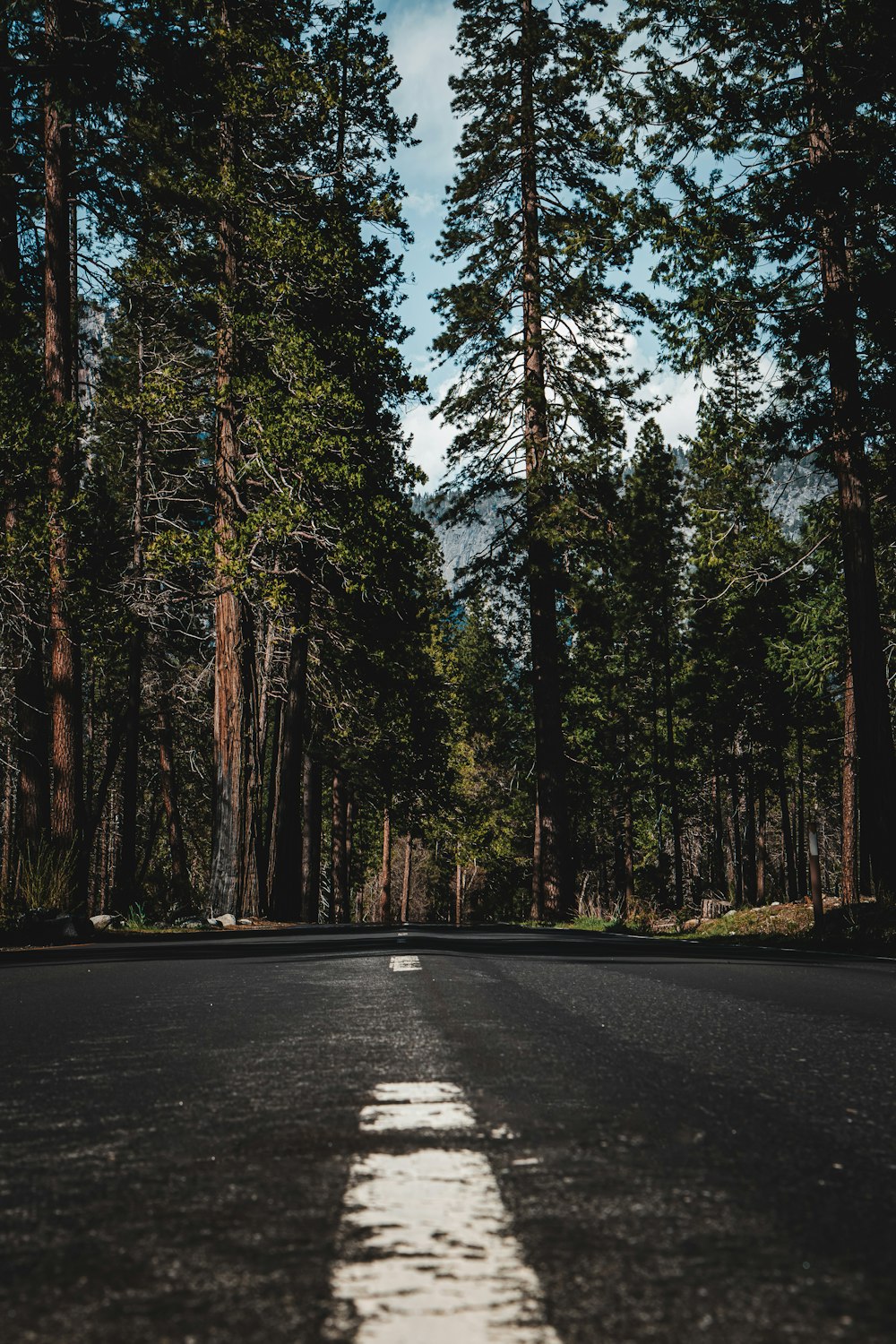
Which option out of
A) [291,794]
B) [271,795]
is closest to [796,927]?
[291,794]

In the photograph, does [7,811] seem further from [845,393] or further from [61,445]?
[845,393]

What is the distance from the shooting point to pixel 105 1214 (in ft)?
4.97

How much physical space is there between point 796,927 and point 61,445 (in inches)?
439

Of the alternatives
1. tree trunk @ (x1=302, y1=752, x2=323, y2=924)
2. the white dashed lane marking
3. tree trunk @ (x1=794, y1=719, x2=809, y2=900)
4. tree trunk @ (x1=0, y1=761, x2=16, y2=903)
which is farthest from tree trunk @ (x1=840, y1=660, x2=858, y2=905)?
tree trunk @ (x1=0, y1=761, x2=16, y2=903)

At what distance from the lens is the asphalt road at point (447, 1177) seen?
114 centimetres

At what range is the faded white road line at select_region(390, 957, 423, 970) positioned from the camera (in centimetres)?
590

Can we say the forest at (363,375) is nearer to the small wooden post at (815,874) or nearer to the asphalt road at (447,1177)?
the small wooden post at (815,874)

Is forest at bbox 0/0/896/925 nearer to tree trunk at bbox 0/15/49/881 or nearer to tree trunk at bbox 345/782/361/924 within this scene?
tree trunk at bbox 0/15/49/881

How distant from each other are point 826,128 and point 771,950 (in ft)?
36.3

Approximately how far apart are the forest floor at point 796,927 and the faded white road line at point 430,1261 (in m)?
8.86

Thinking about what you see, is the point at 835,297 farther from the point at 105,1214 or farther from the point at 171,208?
Answer: the point at 105,1214

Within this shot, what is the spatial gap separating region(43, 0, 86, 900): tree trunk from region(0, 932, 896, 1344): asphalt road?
36.3ft

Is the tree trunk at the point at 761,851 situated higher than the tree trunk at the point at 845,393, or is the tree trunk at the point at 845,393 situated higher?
the tree trunk at the point at 845,393

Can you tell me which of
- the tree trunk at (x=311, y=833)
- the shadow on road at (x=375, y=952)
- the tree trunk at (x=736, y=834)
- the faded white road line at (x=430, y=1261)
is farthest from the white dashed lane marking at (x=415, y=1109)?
the tree trunk at (x=736, y=834)
